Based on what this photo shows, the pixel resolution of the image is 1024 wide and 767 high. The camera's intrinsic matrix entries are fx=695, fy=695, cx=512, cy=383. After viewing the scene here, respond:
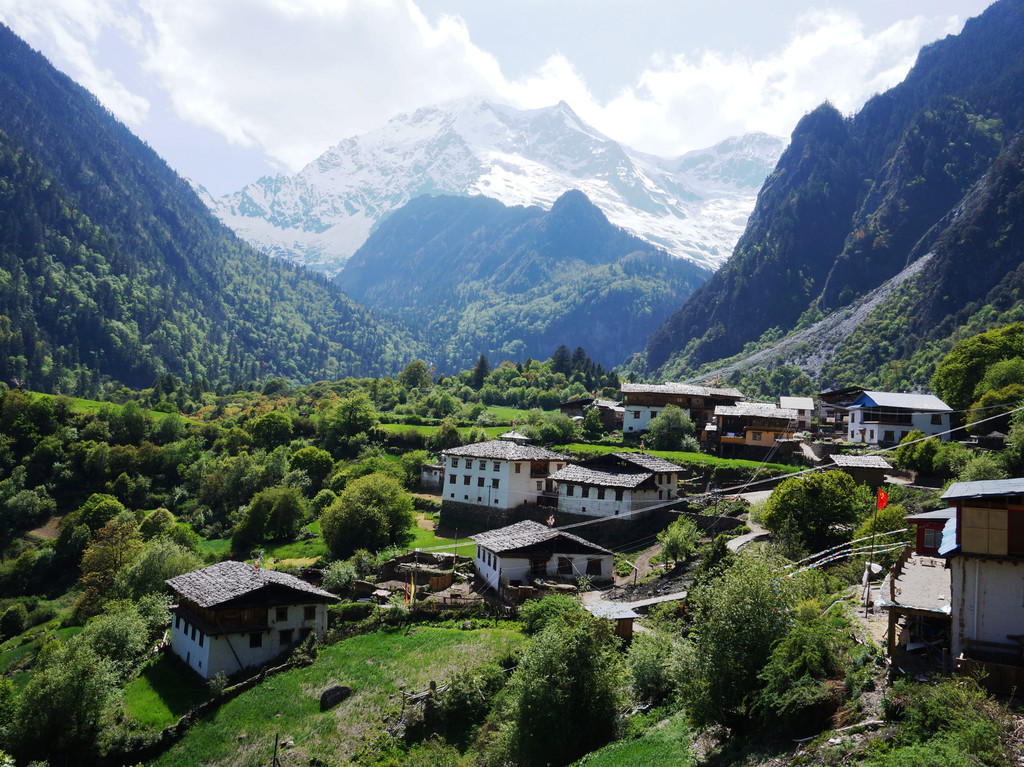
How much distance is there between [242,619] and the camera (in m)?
41.0

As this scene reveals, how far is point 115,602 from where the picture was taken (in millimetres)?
52094

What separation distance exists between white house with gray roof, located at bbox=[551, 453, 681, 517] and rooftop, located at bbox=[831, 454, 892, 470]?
43.2ft

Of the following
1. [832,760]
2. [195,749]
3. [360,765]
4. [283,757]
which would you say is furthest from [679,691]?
[195,749]

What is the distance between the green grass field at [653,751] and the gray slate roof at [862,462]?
3634 cm

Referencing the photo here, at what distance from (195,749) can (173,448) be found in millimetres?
79141

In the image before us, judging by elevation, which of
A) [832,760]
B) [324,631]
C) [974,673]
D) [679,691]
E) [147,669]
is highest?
[974,673]

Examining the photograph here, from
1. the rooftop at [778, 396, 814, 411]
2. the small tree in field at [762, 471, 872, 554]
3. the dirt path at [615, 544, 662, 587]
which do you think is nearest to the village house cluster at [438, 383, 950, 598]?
the dirt path at [615, 544, 662, 587]

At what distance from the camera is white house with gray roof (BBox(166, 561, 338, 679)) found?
4016 cm

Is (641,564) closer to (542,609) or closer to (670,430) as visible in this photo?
(542,609)

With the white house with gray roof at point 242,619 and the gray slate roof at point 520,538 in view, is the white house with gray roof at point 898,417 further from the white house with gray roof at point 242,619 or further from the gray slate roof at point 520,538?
the white house with gray roof at point 242,619

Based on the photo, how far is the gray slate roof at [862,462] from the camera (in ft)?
184

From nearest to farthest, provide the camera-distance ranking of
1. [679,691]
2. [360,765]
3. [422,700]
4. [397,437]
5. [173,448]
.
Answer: [679,691]
[360,765]
[422,700]
[397,437]
[173,448]

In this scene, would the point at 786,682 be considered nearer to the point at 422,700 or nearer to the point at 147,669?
the point at 422,700

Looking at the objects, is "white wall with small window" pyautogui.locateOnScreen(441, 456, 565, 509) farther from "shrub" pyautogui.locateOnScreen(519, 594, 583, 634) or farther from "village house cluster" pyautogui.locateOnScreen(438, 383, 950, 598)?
"shrub" pyautogui.locateOnScreen(519, 594, 583, 634)
